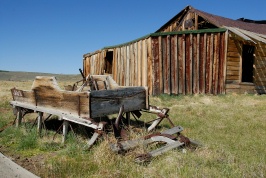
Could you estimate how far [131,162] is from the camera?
4.45m

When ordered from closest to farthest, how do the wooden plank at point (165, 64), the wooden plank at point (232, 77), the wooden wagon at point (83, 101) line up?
the wooden wagon at point (83, 101) → the wooden plank at point (232, 77) → the wooden plank at point (165, 64)

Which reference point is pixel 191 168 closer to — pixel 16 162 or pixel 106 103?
pixel 106 103

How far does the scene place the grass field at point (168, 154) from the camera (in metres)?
4.13

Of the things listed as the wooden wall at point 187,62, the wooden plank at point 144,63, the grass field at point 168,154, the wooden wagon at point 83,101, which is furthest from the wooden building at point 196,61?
the wooden wagon at point 83,101

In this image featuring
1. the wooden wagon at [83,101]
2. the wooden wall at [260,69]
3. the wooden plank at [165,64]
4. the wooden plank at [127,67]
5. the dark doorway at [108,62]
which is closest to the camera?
the wooden wagon at [83,101]

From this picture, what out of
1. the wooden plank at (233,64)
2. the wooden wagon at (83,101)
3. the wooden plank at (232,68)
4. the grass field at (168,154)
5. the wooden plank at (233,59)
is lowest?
the grass field at (168,154)

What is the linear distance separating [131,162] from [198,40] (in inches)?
408

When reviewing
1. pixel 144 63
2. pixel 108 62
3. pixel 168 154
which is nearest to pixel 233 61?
pixel 144 63

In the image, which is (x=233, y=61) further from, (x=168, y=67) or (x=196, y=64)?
(x=168, y=67)

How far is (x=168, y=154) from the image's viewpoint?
4719 millimetres

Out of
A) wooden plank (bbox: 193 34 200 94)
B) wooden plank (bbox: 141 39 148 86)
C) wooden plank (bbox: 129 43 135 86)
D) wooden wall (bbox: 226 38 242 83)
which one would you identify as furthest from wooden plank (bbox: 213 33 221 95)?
wooden plank (bbox: 129 43 135 86)

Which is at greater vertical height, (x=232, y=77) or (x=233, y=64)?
(x=233, y=64)

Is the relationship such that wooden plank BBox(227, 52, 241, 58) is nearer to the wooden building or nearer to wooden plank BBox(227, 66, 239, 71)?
the wooden building

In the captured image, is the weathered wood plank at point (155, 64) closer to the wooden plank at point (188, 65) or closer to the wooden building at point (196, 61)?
the wooden building at point (196, 61)
